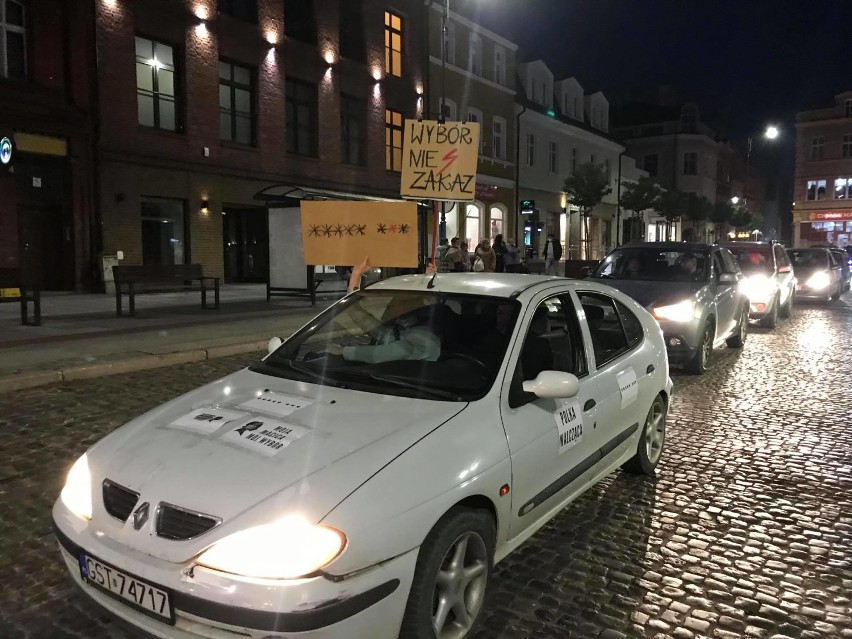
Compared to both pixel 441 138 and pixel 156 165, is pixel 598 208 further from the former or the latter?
pixel 441 138

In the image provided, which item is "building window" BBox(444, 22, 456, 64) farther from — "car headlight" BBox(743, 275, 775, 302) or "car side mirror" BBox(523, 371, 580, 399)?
"car side mirror" BBox(523, 371, 580, 399)

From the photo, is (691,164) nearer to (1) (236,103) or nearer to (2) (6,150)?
(1) (236,103)

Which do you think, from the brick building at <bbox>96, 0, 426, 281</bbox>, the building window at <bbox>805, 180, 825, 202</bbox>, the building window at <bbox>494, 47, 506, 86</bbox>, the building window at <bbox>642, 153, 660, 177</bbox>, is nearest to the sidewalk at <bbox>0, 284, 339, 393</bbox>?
the brick building at <bbox>96, 0, 426, 281</bbox>

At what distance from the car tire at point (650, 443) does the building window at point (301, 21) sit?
22.1 metres

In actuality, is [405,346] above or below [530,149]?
below

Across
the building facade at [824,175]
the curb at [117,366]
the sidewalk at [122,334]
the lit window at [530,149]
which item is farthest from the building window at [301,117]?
the building facade at [824,175]

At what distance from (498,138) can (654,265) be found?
81.7ft

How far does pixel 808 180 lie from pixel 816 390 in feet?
218

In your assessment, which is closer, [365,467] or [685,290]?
[365,467]

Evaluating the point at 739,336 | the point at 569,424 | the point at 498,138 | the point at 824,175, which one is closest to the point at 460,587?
the point at 569,424

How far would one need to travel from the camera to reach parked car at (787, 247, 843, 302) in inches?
813

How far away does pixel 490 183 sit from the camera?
33031mm

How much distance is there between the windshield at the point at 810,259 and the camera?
21.0 meters

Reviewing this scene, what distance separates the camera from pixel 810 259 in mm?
21344
